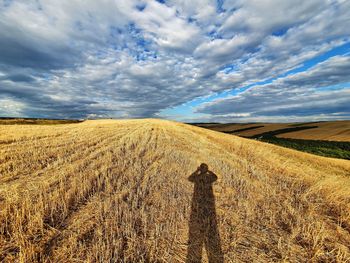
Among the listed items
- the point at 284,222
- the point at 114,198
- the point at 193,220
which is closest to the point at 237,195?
the point at 284,222

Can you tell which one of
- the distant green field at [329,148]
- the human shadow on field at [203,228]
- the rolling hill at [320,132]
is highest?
the human shadow on field at [203,228]

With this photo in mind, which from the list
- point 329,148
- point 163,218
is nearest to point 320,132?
point 329,148

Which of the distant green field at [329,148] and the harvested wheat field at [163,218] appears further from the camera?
the distant green field at [329,148]

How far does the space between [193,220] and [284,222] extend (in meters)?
2.28

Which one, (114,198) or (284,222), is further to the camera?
(114,198)

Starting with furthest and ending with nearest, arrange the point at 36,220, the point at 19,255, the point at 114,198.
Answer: the point at 114,198, the point at 36,220, the point at 19,255

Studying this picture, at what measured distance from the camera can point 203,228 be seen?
438 centimetres

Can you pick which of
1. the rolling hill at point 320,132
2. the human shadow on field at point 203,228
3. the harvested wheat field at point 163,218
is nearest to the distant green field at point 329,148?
the rolling hill at point 320,132

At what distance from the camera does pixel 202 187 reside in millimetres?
6973

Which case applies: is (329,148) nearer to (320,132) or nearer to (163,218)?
(320,132)

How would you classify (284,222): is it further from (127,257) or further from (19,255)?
(19,255)

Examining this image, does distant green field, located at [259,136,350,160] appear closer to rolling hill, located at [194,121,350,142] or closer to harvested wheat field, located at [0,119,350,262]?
rolling hill, located at [194,121,350,142]

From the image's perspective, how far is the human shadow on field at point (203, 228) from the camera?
3.63m

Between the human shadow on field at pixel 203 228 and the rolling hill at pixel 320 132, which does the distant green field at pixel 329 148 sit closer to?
the rolling hill at pixel 320 132
